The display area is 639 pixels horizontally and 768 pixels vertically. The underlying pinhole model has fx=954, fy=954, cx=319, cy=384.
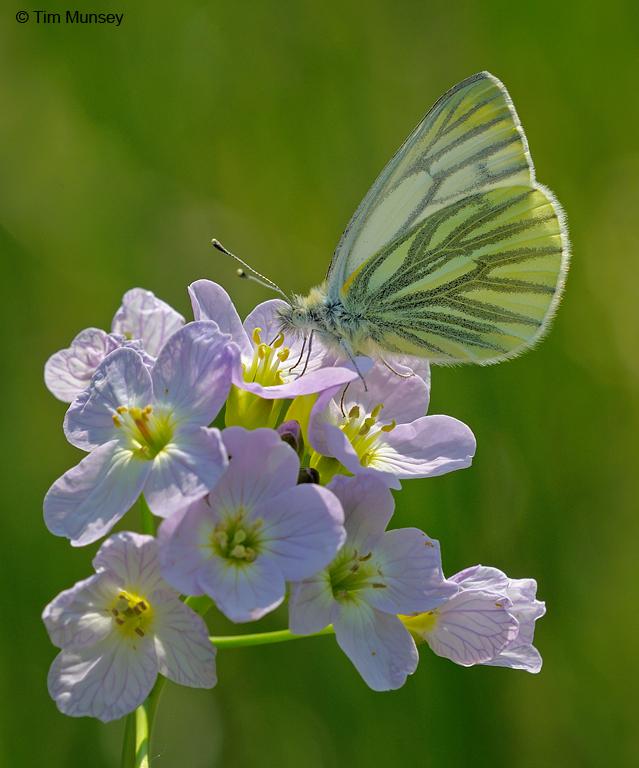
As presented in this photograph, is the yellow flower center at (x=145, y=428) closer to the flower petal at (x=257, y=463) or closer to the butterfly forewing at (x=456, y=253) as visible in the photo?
the flower petal at (x=257, y=463)

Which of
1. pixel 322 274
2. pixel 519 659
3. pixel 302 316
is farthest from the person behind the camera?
pixel 322 274

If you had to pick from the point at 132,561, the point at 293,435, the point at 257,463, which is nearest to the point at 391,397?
the point at 293,435

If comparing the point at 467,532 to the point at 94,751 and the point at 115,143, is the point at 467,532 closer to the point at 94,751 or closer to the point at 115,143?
the point at 94,751

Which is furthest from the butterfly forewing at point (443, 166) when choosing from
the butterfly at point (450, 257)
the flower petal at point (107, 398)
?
the flower petal at point (107, 398)

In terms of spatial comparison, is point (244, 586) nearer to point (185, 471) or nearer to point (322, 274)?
point (185, 471)

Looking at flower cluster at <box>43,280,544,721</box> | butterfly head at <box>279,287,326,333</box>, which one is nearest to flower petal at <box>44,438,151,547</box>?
flower cluster at <box>43,280,544,721</box>

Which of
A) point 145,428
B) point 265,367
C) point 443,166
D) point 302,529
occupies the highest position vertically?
point 443,166

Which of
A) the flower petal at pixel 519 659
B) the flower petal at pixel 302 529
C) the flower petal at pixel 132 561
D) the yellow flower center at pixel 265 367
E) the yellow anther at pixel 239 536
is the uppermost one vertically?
the yellow flower center at pixel 265 367
